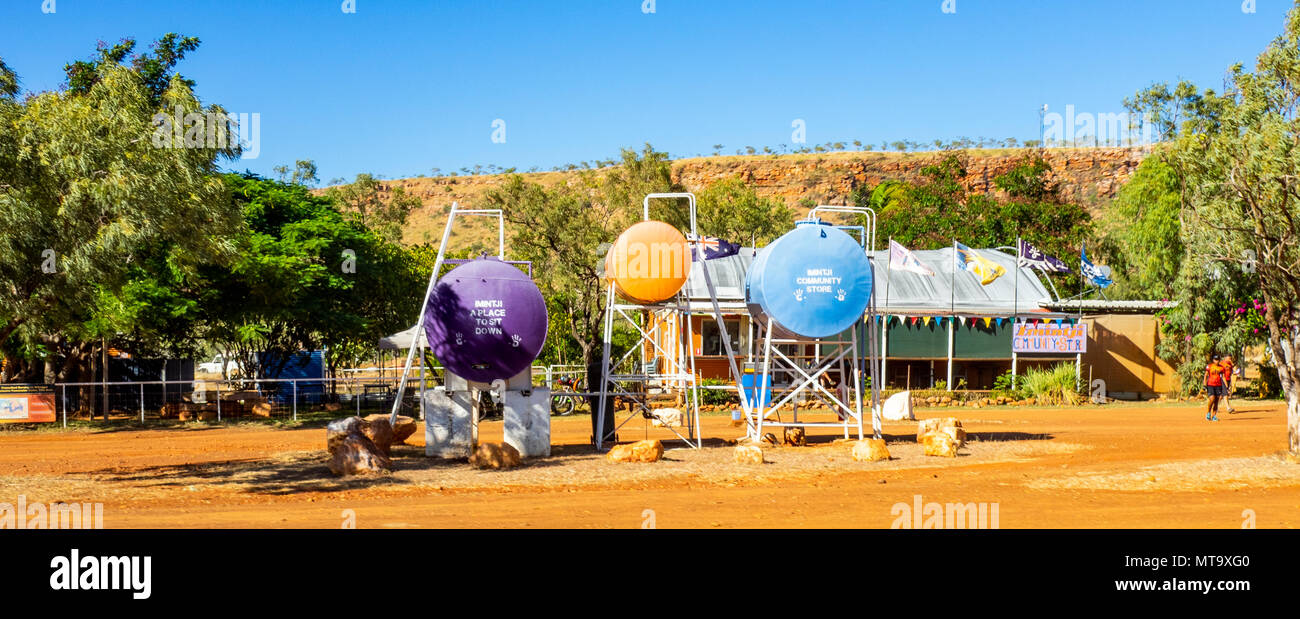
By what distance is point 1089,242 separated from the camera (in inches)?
2382

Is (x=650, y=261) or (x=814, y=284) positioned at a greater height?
(x=650, y=261)

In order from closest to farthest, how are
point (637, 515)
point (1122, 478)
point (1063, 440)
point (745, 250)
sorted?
1. point (637, 515)
2. point (1122, 478)
3. point (1063, 440)
4. point (745, 250)

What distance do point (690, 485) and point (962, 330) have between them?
78.4 feet

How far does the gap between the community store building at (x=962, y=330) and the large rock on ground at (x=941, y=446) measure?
15717 mm

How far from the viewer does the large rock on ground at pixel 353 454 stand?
16812 millimetres

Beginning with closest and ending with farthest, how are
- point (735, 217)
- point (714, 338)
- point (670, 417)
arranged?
point (670, 417)
point (714, 338)
point (735, 217)

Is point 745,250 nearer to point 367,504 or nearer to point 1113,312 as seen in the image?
point 1113,312

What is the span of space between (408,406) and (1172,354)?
85.6ft

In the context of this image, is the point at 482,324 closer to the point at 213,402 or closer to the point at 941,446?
the point at 941,446

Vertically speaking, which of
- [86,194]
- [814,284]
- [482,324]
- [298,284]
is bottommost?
[482,324]

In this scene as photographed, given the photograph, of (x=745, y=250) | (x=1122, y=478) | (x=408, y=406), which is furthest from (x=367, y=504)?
(x=745, y=250)

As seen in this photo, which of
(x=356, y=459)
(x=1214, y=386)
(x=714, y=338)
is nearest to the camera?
(x=356, y=459)

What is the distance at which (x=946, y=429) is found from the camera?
67.6 feet

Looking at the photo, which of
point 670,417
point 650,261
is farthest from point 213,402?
point 650,261
